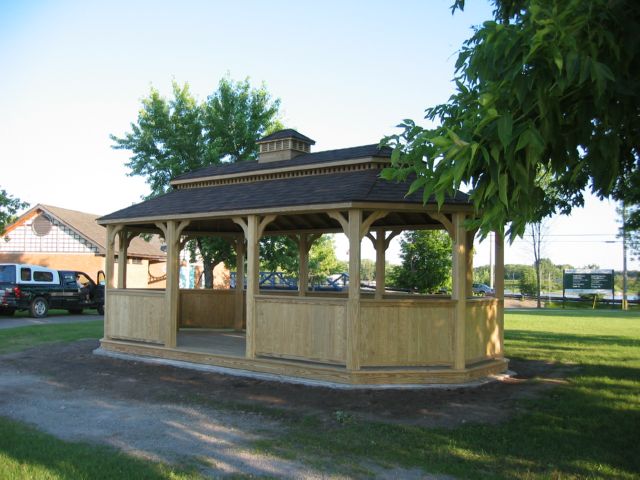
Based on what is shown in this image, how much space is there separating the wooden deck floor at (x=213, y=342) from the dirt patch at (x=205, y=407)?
853 millimetres

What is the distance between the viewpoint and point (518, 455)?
5.70m

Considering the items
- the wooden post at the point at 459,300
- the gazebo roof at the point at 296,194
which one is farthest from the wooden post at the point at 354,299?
the wooden post at the point at 459,300

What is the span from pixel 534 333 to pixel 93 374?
1367cm

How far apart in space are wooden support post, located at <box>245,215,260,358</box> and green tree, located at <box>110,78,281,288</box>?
1366 cm

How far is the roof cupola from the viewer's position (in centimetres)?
1320

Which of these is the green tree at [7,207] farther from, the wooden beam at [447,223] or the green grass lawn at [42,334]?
the wooden beam at [447,223]

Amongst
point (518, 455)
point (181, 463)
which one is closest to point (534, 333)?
point (518, 455)

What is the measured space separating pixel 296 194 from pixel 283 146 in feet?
10.9

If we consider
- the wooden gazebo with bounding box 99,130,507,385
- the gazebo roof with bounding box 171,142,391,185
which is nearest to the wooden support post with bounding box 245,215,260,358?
the wooden gazebo with bounding box 99,130,507,385

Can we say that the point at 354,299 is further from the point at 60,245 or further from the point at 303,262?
the point at 60,245

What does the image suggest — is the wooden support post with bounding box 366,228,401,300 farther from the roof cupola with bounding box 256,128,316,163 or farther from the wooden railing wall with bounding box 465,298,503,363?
the wooden railing wall with bounding box 465,298,503,363

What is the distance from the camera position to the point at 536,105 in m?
→ 3.62

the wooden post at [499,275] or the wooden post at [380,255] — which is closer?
the wooden post at [499,275]

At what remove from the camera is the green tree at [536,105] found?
130 inches
